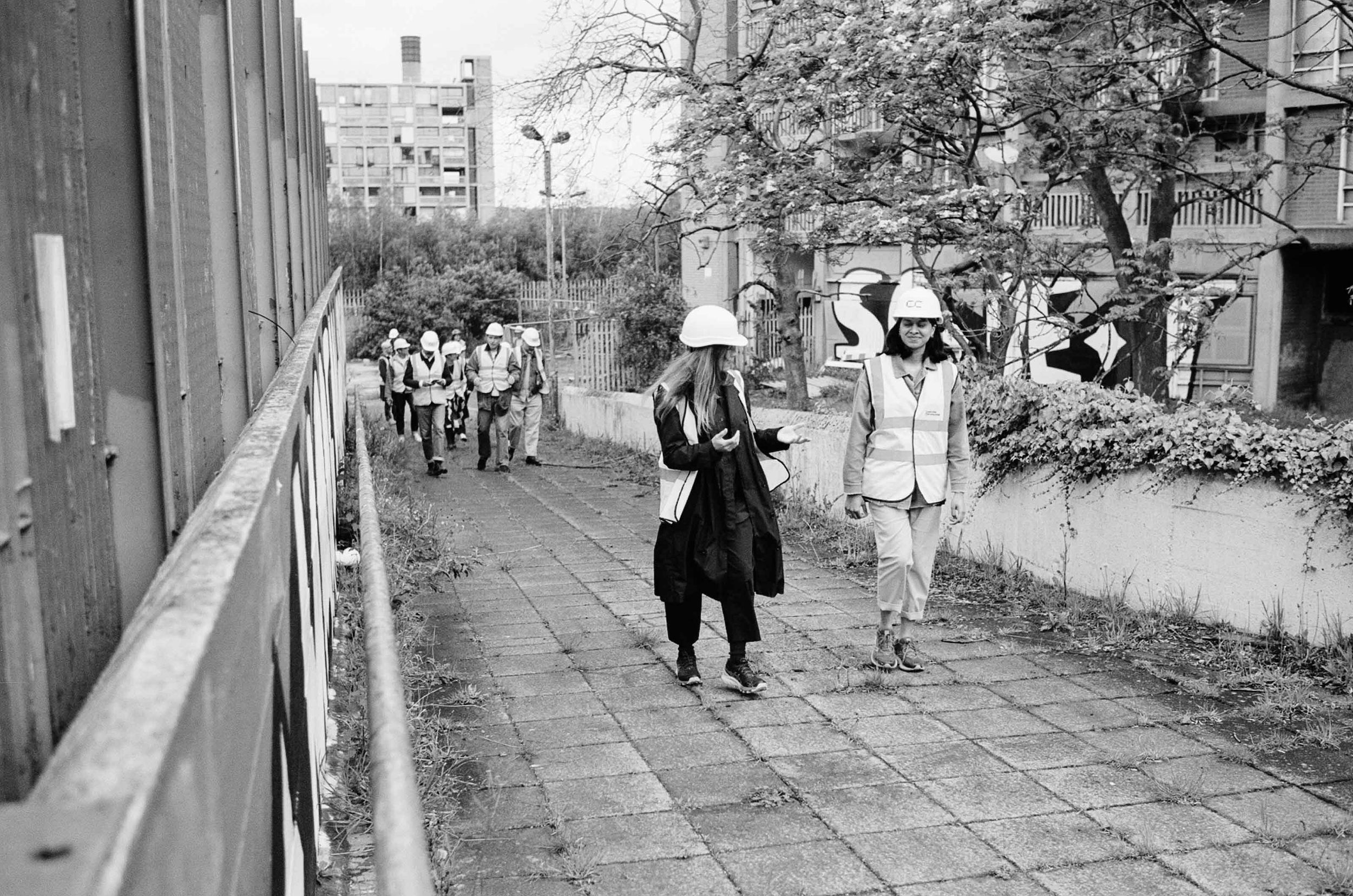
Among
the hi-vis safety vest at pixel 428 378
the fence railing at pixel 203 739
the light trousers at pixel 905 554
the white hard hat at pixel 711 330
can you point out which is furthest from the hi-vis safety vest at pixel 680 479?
the hi-vis safety vest at pixel 428 378

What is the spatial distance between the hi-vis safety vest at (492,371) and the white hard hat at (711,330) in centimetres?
1059

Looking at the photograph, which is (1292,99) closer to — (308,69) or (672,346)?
(672,346)

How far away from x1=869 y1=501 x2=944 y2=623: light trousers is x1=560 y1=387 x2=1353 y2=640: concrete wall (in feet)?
4.93

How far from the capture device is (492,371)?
1700cm

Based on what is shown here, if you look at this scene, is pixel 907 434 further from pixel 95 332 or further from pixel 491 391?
pixel 491 391

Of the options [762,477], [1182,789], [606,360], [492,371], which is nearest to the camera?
[1182,789]

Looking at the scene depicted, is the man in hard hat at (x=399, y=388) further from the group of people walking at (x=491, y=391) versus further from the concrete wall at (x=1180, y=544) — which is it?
the concrete wall at (x=1180, y=544)

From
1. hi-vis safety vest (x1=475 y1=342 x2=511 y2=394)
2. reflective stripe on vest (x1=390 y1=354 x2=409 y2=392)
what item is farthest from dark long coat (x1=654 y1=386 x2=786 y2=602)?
reflective stripe on vest (x1=390 y1=354 x2=409 y2=392)

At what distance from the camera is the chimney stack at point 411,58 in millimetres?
130750

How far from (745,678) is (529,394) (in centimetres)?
1111

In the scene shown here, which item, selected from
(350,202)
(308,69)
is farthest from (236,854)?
(350,202)

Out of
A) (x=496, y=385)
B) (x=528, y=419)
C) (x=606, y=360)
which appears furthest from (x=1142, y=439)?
(x=606, y=360)

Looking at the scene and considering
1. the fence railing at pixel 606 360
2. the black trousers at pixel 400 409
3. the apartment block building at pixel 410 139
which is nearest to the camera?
the black trousers at pixel 400 409

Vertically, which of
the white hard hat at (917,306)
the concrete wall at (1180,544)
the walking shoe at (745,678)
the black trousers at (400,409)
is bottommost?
the black trousers at (400,409)
